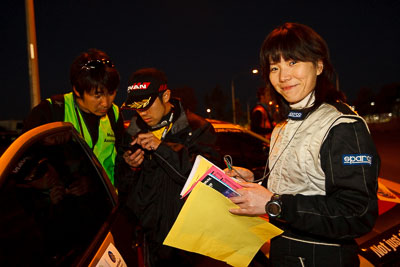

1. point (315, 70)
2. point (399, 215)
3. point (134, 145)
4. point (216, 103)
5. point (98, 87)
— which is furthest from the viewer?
point (216, 103)

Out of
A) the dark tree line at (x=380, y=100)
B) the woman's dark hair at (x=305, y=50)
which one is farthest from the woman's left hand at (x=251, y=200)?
the dark tree line at (x=380, y=100)

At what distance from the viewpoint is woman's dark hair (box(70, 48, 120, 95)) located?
7.76ft

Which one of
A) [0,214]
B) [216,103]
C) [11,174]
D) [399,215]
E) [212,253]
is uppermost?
[11,174]

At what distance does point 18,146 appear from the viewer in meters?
1.14

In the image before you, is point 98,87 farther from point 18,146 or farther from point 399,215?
point 399,215

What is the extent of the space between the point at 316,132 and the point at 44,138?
119cm

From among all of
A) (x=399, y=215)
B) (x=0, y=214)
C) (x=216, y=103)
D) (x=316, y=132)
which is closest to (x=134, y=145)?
(x=0, y=214)

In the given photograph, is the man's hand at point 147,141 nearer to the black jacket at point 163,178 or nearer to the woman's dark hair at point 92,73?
the black jacket at point 163,178

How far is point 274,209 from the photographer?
4.04ft

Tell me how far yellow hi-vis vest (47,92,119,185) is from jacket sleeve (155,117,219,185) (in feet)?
1.82

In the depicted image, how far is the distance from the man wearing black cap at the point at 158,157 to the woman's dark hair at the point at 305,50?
37.1 inches

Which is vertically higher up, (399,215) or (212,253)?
(212,253)

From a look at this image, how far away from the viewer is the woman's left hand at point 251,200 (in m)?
1.26

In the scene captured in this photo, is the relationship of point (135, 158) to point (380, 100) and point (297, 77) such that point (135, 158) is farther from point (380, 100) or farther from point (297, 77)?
point (380, 100)
